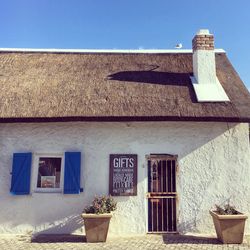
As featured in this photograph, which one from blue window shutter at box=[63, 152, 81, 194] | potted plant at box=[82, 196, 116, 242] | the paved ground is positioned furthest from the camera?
blue window shutter at box=[63, 152, 81, 194]

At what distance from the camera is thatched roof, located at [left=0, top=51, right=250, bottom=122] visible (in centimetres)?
700

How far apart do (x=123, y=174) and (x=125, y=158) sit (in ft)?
1.37

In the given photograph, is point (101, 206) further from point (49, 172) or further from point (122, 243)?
point (49, 172)

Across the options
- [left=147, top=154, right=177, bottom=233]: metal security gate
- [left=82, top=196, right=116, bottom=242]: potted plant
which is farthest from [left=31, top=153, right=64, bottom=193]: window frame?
[left=147, top=154, right=177, bottom=233]: metal security gate

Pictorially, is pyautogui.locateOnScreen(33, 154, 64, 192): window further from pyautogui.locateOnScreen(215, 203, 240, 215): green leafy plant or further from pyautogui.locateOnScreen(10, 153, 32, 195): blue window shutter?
pyautogui.locateOnScreen(215, 203, 240, 215): green leafy plant

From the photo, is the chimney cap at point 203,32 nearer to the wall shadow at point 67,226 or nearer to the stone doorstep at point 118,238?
the stone doorstep at point 118,238

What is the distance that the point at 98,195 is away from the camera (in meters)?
7.02

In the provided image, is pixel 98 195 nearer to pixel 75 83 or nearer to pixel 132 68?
pixel 75 83

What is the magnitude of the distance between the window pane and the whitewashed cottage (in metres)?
0.03

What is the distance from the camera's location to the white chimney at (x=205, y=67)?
25.8 feet

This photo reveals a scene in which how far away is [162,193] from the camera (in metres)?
7.05

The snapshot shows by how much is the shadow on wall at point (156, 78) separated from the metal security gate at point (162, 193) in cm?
226

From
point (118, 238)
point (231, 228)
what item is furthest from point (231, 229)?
point (118, 238)

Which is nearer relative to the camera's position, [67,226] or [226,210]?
[226,210]
